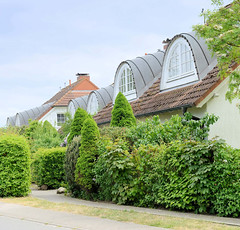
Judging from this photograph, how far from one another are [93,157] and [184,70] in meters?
6.96

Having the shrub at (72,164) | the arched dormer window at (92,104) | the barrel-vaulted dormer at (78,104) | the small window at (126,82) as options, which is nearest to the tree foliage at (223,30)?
the shrub at (72,164)

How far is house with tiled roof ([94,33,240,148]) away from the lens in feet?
49.4

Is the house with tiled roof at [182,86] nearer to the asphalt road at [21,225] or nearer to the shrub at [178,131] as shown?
the shrub at [178,131]

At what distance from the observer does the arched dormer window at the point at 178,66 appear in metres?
17.5

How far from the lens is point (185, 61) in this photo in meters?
17.9

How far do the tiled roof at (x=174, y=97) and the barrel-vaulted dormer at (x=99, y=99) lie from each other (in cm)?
596

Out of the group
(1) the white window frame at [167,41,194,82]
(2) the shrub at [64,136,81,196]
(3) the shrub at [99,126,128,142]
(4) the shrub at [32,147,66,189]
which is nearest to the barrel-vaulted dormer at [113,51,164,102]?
(1) the white window frame at [167,41,194,82]

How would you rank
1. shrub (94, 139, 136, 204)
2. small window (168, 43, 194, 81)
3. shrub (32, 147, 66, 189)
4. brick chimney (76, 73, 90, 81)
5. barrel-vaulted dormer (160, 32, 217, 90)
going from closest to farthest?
1. shrub (94, 139, 136, 204)
2. barrel-vaulted dormer (160, 32, 217, 90)
3. small window (168, 43, 194, 81)
4. shrub (32, 147, 66, 189)
5. brick chimney (76, 73, 90, 81)

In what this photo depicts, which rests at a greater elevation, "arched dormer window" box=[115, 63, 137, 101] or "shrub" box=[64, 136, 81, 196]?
"arched dormer window" box=[115, 63, 137, 101]

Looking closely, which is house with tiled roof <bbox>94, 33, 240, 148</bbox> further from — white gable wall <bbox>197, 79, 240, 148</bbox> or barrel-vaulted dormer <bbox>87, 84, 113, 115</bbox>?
barrel-vaulted dormer <bbox>87, 84, 113, 115</bbox>

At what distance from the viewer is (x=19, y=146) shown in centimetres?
1484

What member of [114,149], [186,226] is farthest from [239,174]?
[114,149]

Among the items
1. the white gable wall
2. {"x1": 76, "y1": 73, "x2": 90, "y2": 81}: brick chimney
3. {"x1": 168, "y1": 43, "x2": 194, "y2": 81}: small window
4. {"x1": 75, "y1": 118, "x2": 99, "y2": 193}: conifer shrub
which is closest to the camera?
{"x1": 75, "y1": 118, "x2": 99, "y2": 193}: conifer shrub

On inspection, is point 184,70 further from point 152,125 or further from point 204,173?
point 204,173
